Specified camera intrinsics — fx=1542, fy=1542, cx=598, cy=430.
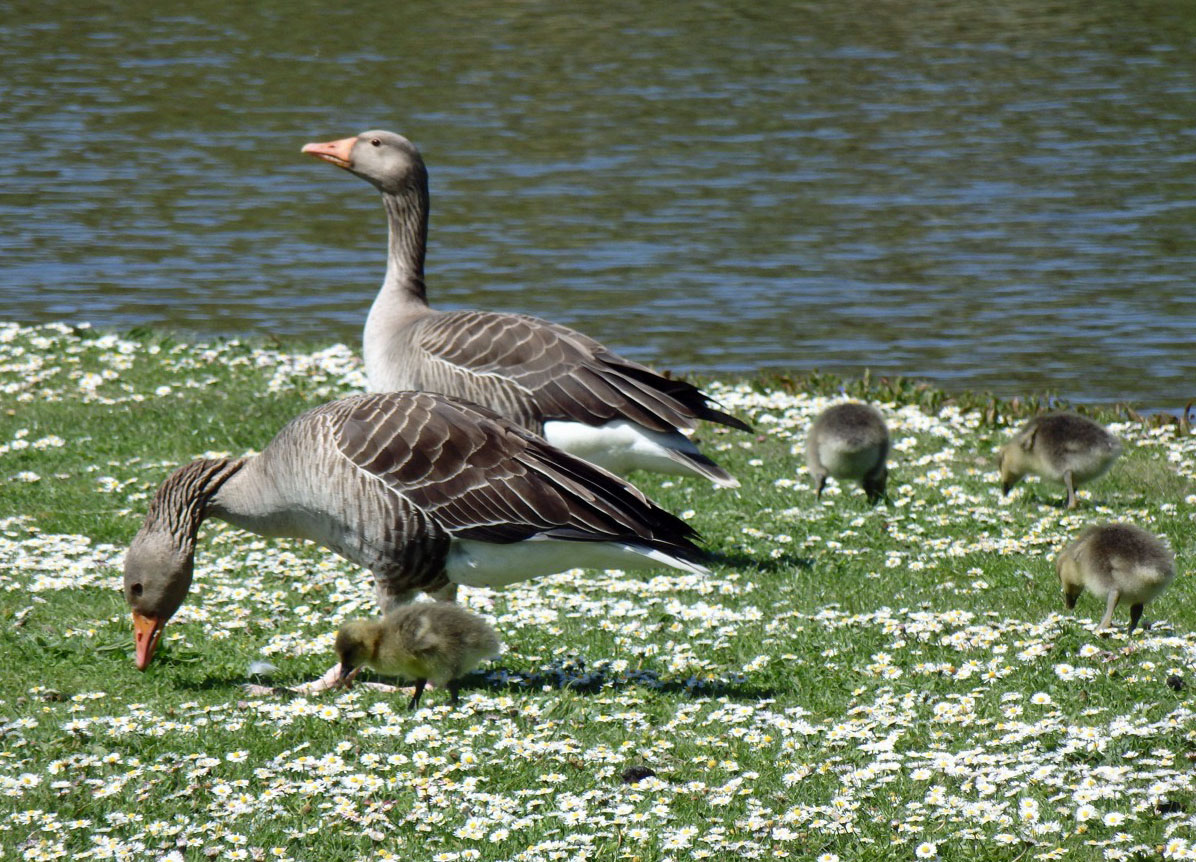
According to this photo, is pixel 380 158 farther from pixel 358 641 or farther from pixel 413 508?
pixel 358 641

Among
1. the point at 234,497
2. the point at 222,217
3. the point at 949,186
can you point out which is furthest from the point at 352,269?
the point at 234,497

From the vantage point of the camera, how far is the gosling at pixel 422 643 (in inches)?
287

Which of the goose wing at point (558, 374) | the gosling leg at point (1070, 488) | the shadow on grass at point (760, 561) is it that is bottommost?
the shadow on grass at point (760, 561)

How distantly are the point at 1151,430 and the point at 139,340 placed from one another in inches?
411

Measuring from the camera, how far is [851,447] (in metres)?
10.8

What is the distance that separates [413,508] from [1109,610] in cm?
373

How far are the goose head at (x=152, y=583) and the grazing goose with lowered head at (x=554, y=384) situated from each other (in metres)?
2.94

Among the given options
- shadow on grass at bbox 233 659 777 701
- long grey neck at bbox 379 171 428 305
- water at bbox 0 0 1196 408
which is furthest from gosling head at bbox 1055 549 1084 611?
water at bbox 0 0 1196 408

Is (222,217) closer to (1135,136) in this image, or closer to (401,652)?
(1135,136)

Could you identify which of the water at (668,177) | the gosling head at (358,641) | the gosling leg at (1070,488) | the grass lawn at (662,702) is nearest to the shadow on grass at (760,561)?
the grass lawn at (662,702)

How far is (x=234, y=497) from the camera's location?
819 cm

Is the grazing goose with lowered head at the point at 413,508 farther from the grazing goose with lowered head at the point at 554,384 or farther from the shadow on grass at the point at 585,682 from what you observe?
the grazing goose with lowered head at the point at 554,384

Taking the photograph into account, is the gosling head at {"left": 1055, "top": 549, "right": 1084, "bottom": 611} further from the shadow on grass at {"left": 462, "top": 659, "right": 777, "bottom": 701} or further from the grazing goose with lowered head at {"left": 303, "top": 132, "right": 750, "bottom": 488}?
the grazing goose with lowered head at {"left": 303, "top": 132, "right": 750, "bottom": 488}

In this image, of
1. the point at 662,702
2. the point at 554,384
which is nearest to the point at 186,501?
the point at 662,702
